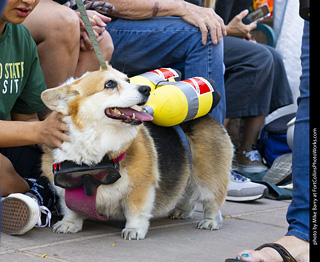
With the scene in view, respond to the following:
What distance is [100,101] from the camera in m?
2.26

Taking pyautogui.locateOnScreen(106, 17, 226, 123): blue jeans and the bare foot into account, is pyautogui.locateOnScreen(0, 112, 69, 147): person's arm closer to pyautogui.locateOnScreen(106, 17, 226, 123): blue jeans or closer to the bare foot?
the bare foot

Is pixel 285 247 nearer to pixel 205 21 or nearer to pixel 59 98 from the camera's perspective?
pixel 59 98

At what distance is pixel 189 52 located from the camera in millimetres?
3324

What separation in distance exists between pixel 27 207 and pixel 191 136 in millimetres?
1017

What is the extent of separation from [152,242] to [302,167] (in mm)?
804

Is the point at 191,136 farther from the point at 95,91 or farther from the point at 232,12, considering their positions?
the point at 232,12

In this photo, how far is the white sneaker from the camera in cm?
222

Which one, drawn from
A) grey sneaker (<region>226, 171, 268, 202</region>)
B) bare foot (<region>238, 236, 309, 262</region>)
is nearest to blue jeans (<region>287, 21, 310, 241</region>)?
bare foot (<region>238, 236, 309, 262</region>)

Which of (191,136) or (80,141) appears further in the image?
(191,136)

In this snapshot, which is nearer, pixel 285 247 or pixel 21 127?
pixel 285 247

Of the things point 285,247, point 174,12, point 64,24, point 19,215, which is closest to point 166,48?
point 174,12

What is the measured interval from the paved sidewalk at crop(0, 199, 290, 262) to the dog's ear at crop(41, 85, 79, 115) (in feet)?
1.93

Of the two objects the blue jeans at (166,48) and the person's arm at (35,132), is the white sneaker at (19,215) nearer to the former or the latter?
the person's arm at (35,132)

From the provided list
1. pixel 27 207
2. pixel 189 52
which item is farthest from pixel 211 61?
pixel 27 207
